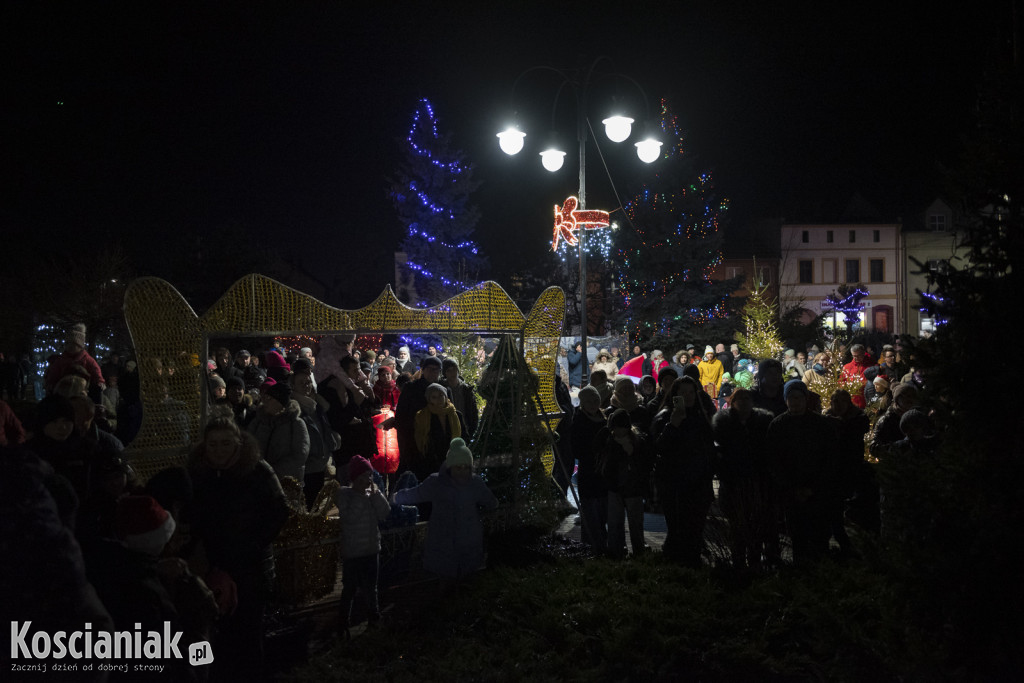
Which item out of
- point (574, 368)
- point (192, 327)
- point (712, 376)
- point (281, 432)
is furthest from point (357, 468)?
point (712, 376)

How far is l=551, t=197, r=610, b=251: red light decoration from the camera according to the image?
12401mm

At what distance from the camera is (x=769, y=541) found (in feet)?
20.3

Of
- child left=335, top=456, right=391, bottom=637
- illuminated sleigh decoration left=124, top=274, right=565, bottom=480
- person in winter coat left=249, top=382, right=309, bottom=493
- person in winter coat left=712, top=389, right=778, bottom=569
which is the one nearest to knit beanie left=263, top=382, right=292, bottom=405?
person in winter coat left=249, top=382, right=309, bottom=493

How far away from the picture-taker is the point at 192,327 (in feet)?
22.3

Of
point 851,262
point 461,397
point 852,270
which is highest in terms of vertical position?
point 851,262

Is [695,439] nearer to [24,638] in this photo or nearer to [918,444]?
[918,444]

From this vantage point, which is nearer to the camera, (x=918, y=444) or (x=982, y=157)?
(x=982, y=157)

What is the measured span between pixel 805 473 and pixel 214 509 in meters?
4.60

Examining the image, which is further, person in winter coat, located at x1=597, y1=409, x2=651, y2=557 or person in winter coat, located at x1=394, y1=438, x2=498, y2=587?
person in winter coat, located at x1=597, y1=409, x2=651, y2=557

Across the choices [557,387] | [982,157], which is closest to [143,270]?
[557,387]

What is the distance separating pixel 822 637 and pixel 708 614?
0.83 meters

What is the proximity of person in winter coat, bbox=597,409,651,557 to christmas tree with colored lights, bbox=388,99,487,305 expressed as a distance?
31490 millimetres

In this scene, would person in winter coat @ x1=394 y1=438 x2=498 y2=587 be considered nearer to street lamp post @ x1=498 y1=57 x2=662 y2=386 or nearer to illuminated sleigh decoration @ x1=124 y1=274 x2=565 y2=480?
illuminated sleigh decoration @ x1=124 y1=274 x2=565 y2=480

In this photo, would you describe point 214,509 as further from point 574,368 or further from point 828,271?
point 828,271
